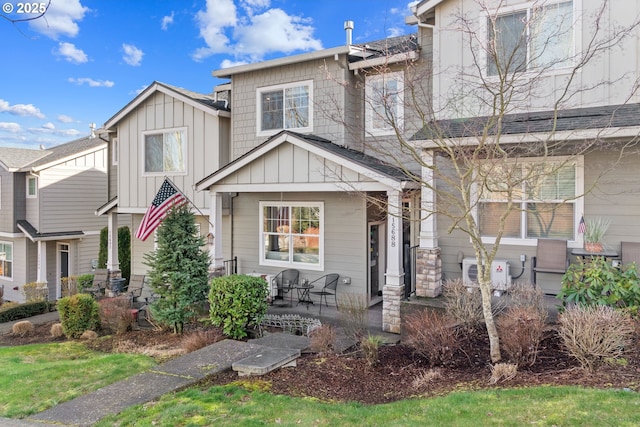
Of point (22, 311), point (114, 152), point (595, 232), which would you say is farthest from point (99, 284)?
point (595, 232)

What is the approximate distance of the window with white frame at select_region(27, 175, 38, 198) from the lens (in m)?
19.1

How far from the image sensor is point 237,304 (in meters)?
8.60

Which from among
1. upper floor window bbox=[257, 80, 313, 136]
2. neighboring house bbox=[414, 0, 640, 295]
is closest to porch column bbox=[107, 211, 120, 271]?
upper floor window bbox=[257, 80, 313, 136]

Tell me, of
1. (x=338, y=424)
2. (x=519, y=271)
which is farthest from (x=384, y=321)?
(x=338, y=424)

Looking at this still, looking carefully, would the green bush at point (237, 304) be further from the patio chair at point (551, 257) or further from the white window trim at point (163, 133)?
the white window trim at point (163, 133)

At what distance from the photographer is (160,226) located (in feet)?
32.9

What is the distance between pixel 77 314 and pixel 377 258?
7.35 m

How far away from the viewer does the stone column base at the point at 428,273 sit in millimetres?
8984

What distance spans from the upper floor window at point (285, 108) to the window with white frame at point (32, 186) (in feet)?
39.4

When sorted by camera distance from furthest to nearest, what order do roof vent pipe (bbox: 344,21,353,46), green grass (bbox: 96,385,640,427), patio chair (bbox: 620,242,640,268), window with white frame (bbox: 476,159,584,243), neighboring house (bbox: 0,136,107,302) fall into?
neighboring house (bbox: 0,136,107,302) < roof vent pipe (bbox: 344,21,353,46) < window with white frame (bbox: 476,159,584,243) < patio chair (bbox: 620,242,640,268) < green grass (bbox: 96,385,640,427)

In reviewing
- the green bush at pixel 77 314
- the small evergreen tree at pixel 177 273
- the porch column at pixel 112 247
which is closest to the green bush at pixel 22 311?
the porch column at pixel 112 247

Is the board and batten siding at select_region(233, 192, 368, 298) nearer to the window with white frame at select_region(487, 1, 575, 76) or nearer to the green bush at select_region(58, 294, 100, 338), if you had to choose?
the green bush at select_region(58, 294, 100, 338)

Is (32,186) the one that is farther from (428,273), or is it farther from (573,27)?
(573,27)

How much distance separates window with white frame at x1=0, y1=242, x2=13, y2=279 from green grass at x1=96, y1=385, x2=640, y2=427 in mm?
19578
